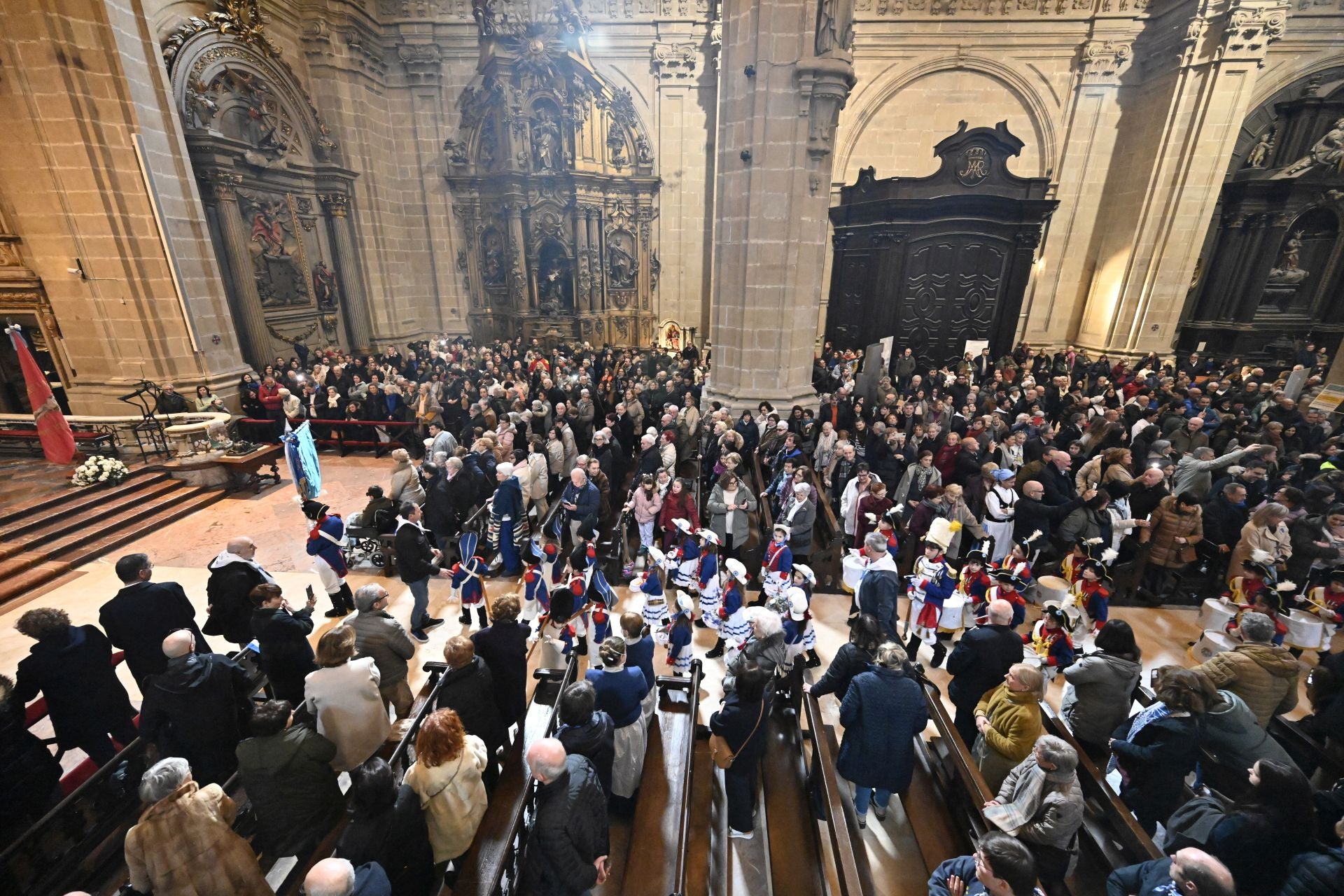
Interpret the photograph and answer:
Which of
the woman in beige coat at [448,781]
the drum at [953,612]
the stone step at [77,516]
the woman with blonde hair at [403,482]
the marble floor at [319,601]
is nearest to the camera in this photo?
the woman in beige coat at [448,781]

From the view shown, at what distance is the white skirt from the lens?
3727 millimetres

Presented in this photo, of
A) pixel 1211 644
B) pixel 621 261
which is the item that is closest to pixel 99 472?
pixel 621 261

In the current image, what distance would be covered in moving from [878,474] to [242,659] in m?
7.97

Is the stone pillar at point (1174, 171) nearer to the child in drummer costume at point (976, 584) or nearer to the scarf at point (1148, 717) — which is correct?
the child in drummer costume at point (976, 584)

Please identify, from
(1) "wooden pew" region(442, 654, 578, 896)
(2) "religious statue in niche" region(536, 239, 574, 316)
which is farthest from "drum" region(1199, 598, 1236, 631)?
(2) "religious statue in niche" region(536, 239, 574, 316)

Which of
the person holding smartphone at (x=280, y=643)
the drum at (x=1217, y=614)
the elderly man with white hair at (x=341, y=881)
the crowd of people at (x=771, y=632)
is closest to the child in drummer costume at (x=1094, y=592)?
the crowd of people at (x=771, y=632)

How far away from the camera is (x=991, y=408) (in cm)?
1033

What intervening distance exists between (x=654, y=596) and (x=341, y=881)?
12.5 ft

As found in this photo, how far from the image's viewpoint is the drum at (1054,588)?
598cm

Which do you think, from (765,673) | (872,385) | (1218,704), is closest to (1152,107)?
(872,385)

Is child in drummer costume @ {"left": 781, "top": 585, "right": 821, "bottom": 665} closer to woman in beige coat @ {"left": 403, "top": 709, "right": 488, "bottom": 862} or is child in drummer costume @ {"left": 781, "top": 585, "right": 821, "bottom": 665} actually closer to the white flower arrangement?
woman in beige coat @ {"left": 403, "top": 709, "right": 488, "bottom": 862}

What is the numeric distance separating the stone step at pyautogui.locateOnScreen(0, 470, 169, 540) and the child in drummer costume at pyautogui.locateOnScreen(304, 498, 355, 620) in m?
5.42

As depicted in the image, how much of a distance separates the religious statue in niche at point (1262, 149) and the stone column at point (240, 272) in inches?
1091

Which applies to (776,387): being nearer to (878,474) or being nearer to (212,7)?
(878,474)
